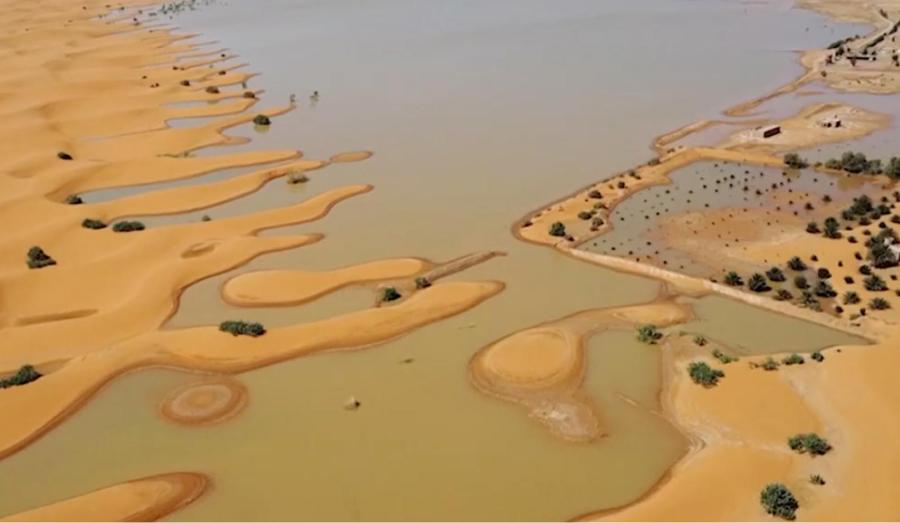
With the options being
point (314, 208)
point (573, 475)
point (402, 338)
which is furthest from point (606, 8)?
point (573, 475)

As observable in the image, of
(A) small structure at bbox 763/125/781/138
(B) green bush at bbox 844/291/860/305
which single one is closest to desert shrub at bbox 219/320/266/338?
(B) green bush at bbox 844/291/860/305

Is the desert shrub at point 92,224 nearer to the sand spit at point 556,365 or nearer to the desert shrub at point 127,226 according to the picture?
the desert shrub at point 127,226

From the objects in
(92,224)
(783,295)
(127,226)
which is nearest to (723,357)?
(783,295)

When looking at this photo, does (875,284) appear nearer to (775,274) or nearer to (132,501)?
(775,274)

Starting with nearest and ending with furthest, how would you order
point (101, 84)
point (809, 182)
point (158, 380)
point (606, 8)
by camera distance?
point (158, 380), point (809, 182), point (101, 84), point (606, 8)

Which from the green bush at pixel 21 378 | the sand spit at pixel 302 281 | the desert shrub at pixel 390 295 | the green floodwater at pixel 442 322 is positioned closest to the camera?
the green floodwater at pixel 442 322

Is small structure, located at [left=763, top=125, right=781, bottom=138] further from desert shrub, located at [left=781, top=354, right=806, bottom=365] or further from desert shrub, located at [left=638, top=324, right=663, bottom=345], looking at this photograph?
desert shrub, located at [left=781, top=354, right=806, bottom=365]

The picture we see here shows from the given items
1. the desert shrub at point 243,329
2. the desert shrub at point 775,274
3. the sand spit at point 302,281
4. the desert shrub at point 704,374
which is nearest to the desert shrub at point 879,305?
the desert shrub at point 775,274

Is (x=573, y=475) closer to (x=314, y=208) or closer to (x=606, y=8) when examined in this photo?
(x=314, y=208)
